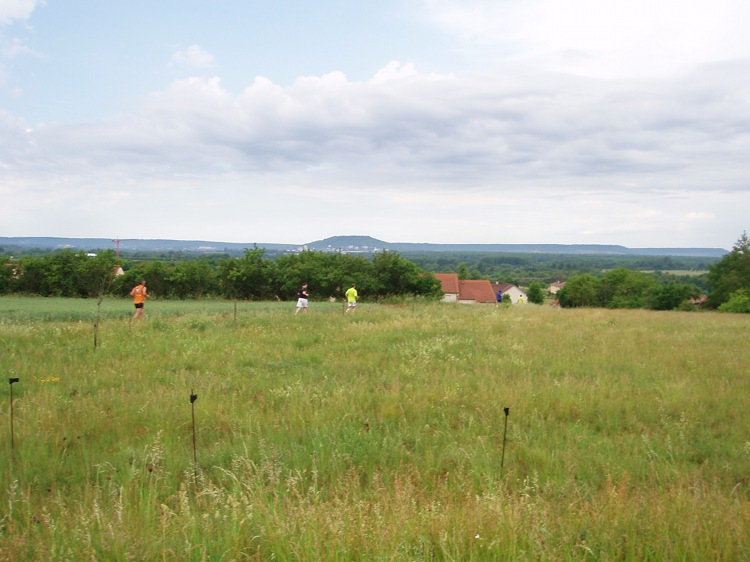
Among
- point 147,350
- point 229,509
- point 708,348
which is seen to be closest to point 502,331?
point 708,348

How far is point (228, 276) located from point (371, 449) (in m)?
36.8

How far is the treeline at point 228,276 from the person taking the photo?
37000 millimetres

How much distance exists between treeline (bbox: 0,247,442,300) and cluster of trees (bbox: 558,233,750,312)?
125 ft

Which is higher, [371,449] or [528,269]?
[371,449]

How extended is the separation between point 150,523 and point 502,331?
13863 millimetres

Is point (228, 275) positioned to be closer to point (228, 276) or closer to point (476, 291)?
point (228, 276)

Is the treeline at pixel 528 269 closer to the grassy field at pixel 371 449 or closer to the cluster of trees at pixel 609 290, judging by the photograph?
the cluster of trees at pixel 609 290

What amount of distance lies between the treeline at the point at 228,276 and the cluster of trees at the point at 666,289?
3801 centimetres

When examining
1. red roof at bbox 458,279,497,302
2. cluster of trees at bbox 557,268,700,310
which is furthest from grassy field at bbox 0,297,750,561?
cluster of trees at bbox 557,268,700,310

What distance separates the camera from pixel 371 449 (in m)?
5.45

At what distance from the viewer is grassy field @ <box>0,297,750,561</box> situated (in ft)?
10.5

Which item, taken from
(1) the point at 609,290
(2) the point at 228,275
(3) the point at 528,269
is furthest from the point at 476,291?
(3) the point at 528,269

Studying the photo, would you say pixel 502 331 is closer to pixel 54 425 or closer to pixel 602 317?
pixel 602 317

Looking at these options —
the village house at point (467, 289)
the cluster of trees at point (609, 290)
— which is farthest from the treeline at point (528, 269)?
the village house at point (467, 289)
